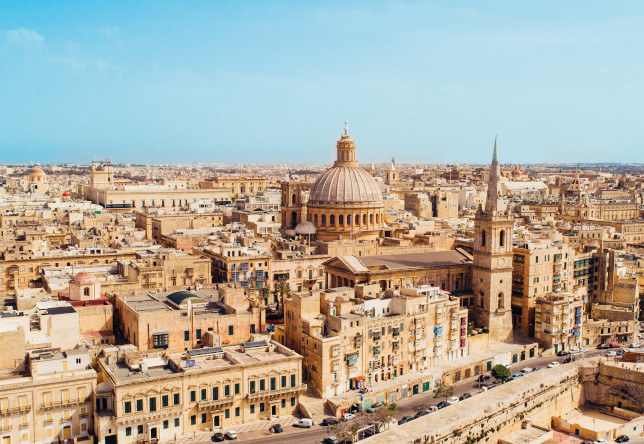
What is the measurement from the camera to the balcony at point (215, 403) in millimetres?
43562

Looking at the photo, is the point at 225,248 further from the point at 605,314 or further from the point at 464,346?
the point at 605,314

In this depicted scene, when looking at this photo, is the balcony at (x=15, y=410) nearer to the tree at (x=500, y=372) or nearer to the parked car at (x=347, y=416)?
the parked car at (x=347, y=416)

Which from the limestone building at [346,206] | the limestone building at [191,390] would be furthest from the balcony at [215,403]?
the limestone building at [346,206]

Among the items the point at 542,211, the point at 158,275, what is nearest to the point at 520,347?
the point at 158,275

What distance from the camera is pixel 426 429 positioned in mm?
45031

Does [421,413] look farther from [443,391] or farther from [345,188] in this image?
[345,188]

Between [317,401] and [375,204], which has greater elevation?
[375,204]

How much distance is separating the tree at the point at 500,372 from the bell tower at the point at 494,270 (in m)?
7.98

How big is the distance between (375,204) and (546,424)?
36811 millimetres

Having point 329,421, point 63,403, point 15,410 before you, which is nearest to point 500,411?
point 329,421

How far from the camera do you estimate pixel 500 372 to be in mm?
56094

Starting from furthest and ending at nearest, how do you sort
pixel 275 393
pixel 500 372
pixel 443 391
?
pixel 500 372 < pixel 443 391 < pixel 275 393

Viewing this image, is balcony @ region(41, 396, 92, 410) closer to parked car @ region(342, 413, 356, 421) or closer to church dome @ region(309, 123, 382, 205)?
parked car @ region(342, 413, 356, 421)

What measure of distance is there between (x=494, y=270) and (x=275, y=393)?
92.8 ft
